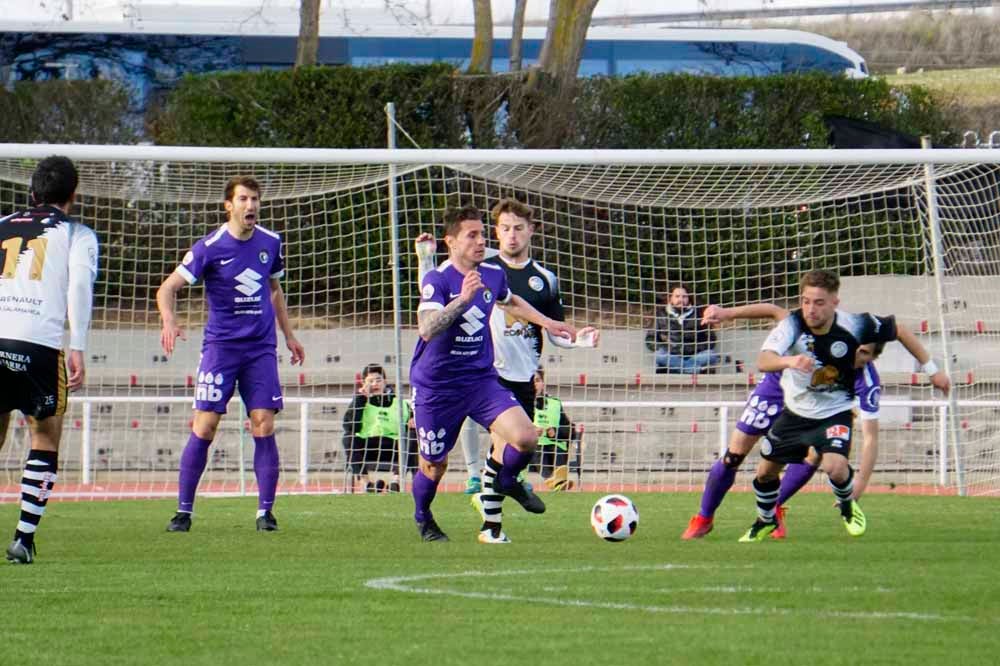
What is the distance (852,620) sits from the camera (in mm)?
6113

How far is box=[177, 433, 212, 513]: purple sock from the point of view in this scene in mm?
10844

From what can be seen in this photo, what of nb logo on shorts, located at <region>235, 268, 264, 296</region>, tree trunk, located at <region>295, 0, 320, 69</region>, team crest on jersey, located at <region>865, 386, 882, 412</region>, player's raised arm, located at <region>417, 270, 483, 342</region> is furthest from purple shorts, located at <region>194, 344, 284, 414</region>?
tree trunk, located at <region>295, 0, 320, 69</region>

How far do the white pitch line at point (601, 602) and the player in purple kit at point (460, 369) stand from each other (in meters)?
1.68

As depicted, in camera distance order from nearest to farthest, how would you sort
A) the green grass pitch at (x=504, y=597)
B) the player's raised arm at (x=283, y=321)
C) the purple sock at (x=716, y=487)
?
the green grass pitch at (x=504, y=597) → the purple sock at (x=716, y=487) → the player's raised arm at (x=283, y=321)

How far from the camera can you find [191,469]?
427 inches

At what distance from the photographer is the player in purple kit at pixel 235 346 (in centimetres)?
1074

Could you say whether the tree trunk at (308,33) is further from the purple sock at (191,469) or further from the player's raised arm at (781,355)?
the player's raised arm at (781,355)

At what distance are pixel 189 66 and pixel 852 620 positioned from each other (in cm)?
2139

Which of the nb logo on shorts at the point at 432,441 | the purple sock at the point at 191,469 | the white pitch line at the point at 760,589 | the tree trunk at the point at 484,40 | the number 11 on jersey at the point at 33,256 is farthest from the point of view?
the tree trunk at the point at 484,40

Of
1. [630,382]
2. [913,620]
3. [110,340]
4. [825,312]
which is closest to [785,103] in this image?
[630,382]

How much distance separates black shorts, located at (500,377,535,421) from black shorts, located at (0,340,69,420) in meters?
3.84

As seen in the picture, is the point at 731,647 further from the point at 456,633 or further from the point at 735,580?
the point at 735,580

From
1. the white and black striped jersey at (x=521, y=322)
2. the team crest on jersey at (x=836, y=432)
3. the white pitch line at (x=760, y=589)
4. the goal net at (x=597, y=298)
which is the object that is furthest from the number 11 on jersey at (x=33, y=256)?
the goal net at (x=597, y=298)

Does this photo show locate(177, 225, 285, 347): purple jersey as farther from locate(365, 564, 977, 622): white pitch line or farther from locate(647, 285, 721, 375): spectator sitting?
locate(647, 285, 721, 375): spectator sitting
